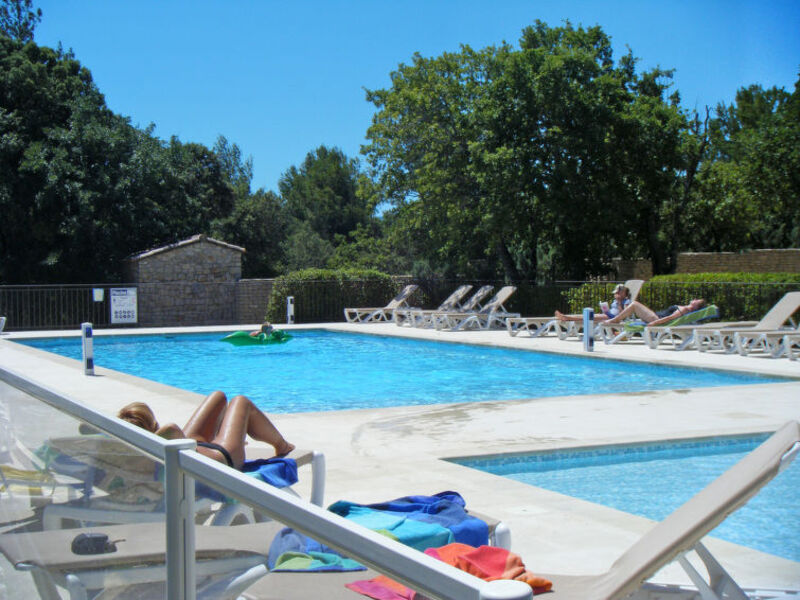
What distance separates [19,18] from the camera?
119 feet

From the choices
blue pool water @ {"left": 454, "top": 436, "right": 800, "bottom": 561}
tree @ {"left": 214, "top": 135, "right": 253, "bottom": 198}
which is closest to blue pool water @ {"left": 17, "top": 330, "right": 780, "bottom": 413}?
blue pool water @ {"left": 454, "top": 436, "right": 800, "bottom": 561}

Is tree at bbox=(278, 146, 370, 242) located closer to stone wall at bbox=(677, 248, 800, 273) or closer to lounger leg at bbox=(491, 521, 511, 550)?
stone wall at bbox=(677, 248, 800, 273)

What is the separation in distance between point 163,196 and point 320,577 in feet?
91.1

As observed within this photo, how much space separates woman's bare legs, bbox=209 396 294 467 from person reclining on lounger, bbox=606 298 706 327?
12.6 meters

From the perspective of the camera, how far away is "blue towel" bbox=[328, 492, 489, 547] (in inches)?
127

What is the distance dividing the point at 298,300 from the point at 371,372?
35.9 feet

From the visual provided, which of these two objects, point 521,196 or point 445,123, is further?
point 445,123

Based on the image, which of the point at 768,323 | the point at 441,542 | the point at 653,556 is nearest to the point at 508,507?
the point at 441,542

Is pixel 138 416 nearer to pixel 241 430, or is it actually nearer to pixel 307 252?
pixel 241 430

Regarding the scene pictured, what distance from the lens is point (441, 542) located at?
3053mm

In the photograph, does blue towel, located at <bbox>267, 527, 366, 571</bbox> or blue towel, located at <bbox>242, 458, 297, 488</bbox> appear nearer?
blue towel, located at <bbox>267, 527, 366, 571</bbox>

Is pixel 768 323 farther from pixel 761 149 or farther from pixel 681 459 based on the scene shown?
pixel 761 149

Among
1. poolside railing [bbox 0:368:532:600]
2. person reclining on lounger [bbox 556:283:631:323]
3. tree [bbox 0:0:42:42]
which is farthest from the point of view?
tree [bbox 0:0:42:42]

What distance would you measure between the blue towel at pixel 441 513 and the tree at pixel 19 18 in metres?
38.1
